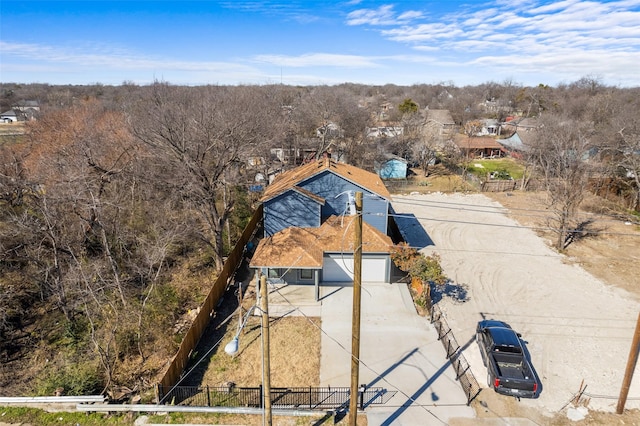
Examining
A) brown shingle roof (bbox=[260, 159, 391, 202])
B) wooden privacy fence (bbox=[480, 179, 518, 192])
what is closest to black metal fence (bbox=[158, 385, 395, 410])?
brown shingle roof (bbox=[260, 159, 391, 202])

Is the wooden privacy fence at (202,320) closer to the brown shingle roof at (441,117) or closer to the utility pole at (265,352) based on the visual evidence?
the utility pole at (265,352)

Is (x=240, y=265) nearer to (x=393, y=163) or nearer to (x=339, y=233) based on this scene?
(x=339, y=233)

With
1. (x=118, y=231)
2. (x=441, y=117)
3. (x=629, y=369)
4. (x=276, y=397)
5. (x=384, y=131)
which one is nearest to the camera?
(x=629, y=369)

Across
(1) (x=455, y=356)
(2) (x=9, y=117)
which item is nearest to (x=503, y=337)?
(1) (x=455, y=356)

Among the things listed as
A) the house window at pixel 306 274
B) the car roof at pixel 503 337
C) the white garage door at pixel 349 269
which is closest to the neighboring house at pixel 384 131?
the white garage door at pixel 349 269

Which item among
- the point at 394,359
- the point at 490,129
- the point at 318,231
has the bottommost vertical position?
the point at 394,359

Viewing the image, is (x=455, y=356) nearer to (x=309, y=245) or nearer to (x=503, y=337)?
(x=503, y=337)

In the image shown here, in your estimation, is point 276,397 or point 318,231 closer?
point 276,397
